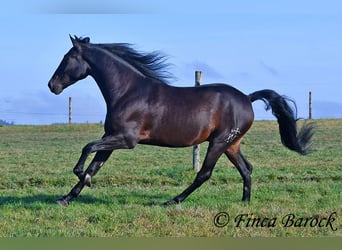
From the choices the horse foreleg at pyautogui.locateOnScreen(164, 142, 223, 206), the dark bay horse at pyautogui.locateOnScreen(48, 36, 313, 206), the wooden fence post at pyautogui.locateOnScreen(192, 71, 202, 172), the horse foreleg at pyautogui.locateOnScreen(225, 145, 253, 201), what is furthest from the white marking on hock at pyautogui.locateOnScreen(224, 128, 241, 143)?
the wooden fence post at pyautogui.locateOnScreen(192, 71, 202, 172)

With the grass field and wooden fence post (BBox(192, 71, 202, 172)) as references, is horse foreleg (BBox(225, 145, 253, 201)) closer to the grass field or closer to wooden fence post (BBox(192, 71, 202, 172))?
the grass field

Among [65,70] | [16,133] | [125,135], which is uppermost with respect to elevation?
[65,70]

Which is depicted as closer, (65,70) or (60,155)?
(65,70)

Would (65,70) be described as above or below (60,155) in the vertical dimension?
above

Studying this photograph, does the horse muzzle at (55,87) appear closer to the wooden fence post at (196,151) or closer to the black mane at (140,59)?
the black mane at (140,59)

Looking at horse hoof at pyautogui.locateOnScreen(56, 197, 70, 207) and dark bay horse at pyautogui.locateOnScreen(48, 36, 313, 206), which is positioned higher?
dark bay horse at pyautogui.locateOnScreen(48, 36, 313, 206)

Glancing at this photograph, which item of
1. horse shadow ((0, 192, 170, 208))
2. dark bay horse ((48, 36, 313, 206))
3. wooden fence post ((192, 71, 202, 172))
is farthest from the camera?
wooden fence post ((192, 71, 202, 172))

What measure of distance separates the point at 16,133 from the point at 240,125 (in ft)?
81.9

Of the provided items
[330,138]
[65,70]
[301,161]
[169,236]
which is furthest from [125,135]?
[330,138]

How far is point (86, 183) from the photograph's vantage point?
26.6 ft

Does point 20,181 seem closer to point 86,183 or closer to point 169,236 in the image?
point 86,183

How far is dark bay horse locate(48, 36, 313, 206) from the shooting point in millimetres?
8125

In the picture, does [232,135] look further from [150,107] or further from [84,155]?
[84,155]

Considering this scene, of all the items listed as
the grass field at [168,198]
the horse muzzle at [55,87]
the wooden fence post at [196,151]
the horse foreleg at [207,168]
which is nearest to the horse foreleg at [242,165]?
the grass field at [168,198]
